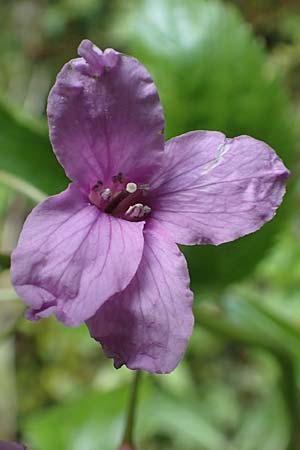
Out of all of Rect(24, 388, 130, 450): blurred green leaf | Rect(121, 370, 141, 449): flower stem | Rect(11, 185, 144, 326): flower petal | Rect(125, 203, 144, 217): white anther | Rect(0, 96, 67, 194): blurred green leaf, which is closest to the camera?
Rect(11, 185, 144, 326): flower petal

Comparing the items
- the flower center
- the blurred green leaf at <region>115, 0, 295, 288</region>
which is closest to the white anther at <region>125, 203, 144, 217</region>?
the flower center

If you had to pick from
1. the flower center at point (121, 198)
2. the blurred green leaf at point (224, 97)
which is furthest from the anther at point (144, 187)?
the blurred green leaf at point (224, 97)

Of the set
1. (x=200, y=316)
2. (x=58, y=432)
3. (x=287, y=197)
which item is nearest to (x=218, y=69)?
(x=287, y=197)

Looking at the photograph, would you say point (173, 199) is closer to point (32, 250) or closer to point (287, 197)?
point (32, 250)

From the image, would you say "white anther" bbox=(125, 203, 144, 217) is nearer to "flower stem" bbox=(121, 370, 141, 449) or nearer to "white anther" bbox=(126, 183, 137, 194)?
"white anther" bbox=(126, 183, 137, 194)

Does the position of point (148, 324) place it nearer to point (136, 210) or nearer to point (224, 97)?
point (136, 210)

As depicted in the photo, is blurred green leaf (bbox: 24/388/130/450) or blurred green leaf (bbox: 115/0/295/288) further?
blurred green leaf (bbox: 24/388/130/450)

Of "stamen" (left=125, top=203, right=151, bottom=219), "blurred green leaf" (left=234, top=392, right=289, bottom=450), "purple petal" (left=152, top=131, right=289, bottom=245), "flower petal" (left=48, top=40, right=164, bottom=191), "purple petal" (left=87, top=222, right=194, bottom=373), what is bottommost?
"blurred green leaf" (left=234, top=392, right=289, bottom=450)
